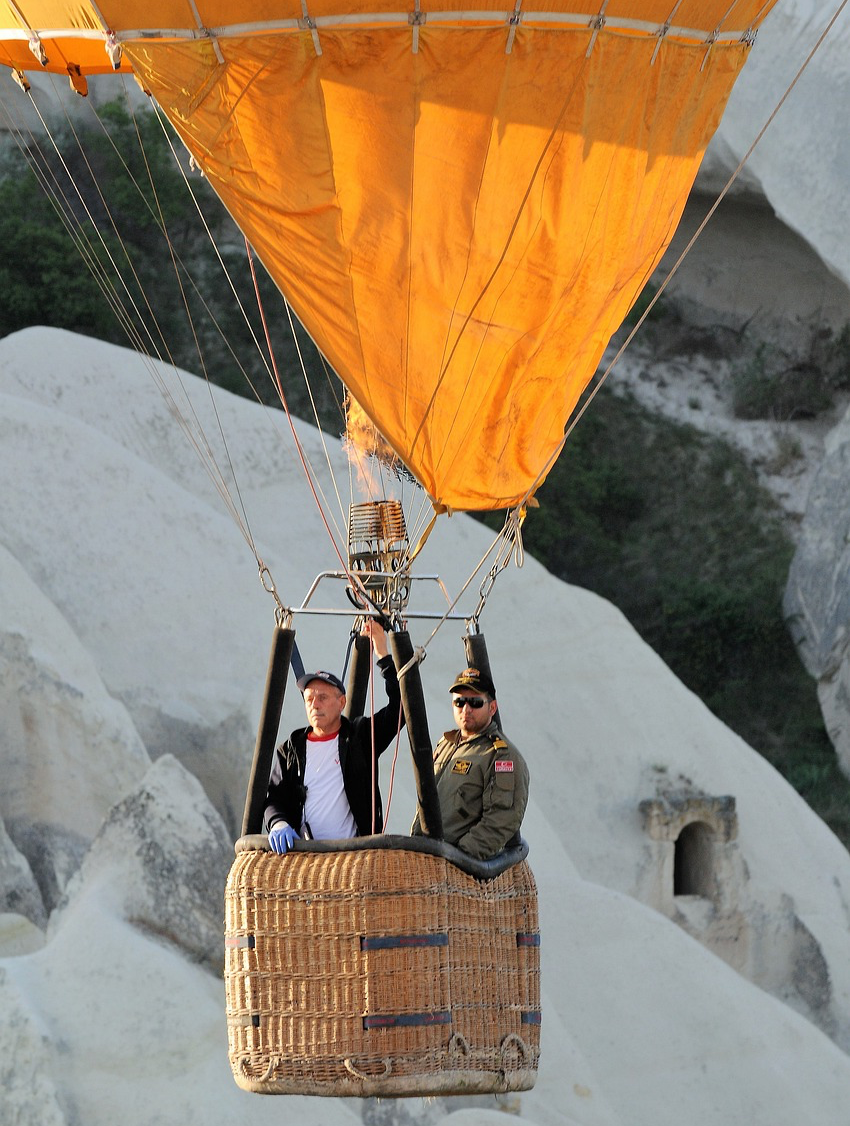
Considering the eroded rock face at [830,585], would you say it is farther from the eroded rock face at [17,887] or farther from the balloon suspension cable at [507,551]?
the balloon suspension cable at [507,551]

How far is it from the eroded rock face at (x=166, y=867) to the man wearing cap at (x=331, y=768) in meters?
3.49

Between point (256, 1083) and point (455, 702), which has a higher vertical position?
point (455, 702)

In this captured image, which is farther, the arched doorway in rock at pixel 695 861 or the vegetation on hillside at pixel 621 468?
the vegetation on hillside at pixel 621 468

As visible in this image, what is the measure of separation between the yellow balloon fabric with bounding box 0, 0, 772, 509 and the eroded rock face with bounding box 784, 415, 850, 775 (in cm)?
1394

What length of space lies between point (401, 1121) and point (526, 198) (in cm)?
468

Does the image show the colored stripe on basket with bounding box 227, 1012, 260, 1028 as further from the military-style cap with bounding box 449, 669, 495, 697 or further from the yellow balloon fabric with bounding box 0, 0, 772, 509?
the yellow balloon fabric with bounding box 0, 0, 772, 509

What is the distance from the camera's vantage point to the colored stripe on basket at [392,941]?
459 centimetres

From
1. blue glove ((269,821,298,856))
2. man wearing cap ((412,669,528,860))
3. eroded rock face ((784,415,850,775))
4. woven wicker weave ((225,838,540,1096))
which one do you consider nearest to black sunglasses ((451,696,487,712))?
man wearing cap ((412,669,528,860))

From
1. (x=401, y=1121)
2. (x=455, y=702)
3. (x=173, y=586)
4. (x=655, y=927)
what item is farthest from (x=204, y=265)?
(x=455, y=702)

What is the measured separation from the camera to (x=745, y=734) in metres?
→ 20.5

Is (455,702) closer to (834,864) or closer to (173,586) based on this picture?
(173,586)

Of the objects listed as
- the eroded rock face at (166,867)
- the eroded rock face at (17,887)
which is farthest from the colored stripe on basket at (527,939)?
the eroded rock face at (17,887)

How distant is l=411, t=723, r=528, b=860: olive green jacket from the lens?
4.87 metres

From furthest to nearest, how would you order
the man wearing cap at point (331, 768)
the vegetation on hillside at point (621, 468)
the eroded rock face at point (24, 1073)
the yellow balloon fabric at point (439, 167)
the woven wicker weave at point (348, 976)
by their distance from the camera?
the vegetation on hillside at point (621, 468), the eroded rock face at point (24, 1073), the yellow balloon fabric at point (439, 167), the man wearing cap at point (331, 768), the woven wicker weave at point (348, 976)
